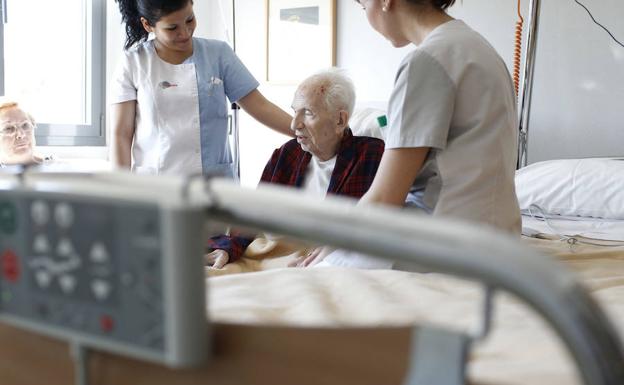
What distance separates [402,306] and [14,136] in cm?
257

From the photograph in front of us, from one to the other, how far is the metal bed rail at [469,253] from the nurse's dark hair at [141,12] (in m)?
1.90

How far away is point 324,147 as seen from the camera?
7.18ft

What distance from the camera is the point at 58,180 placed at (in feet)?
1.24

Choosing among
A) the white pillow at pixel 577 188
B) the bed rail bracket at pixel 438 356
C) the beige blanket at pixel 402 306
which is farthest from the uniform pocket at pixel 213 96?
the bed rail bracket at pixel 438 356

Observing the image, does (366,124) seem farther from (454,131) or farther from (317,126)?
(454,131)

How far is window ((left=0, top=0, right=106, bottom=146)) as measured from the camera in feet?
12.6

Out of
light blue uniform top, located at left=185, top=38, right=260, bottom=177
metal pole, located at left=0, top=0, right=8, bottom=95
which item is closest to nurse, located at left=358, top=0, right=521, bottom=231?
light blue uniform top, located at left=185, top=38, right=260, bottom=177

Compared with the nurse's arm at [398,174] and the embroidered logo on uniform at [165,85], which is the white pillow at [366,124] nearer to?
the embroidered logo on uniform at [165,85]

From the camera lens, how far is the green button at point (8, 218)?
0.38 m

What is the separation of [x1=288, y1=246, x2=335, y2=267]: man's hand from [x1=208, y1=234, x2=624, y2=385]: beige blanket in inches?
20.8

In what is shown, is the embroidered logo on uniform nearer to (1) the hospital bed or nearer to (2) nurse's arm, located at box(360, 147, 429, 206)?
(2) nurse's arm, located at box(360, 147, 429, 206)

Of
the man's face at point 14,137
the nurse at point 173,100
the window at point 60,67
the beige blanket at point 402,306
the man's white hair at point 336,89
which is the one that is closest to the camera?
the beige blanket at point 402,306

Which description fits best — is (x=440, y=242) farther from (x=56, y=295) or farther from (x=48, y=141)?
(x=48, y=141)

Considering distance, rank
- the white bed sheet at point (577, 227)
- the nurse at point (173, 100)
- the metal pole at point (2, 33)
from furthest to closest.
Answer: the metal pole at point (2, 33) → the nurse at point (173, 100) → the white bed sheet at point (577, 227)
